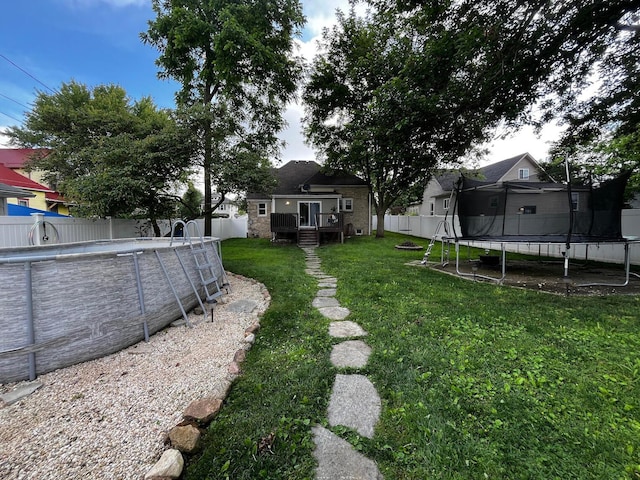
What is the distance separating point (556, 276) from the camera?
254 inches

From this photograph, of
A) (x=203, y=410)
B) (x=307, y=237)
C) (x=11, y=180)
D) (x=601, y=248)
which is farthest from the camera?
(x=307, y=237)

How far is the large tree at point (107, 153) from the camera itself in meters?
6.98

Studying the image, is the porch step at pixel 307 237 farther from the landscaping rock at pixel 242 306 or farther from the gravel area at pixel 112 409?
the gravel area at pixel 112 409

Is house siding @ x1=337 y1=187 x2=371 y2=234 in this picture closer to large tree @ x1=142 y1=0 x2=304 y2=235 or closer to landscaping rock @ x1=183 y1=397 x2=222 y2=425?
large tree @ x1=142 y1=0 x2=304 y2=235

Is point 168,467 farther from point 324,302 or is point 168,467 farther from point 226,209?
point 226,209

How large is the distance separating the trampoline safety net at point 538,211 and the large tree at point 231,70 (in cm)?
648

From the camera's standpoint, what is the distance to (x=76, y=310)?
256 centimetres

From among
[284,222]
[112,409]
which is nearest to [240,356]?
[112,409]

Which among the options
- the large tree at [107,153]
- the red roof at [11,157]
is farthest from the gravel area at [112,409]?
the red roof at [11,157]

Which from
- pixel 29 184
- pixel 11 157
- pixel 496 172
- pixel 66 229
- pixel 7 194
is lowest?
pixel 66 229

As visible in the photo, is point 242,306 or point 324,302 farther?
point 324,302

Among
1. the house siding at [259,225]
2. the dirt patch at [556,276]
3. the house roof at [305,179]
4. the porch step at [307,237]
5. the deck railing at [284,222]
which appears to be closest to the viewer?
the dirt patch at [556,276]

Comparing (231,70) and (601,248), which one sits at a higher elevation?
(231,70)

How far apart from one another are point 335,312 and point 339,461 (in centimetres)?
257
